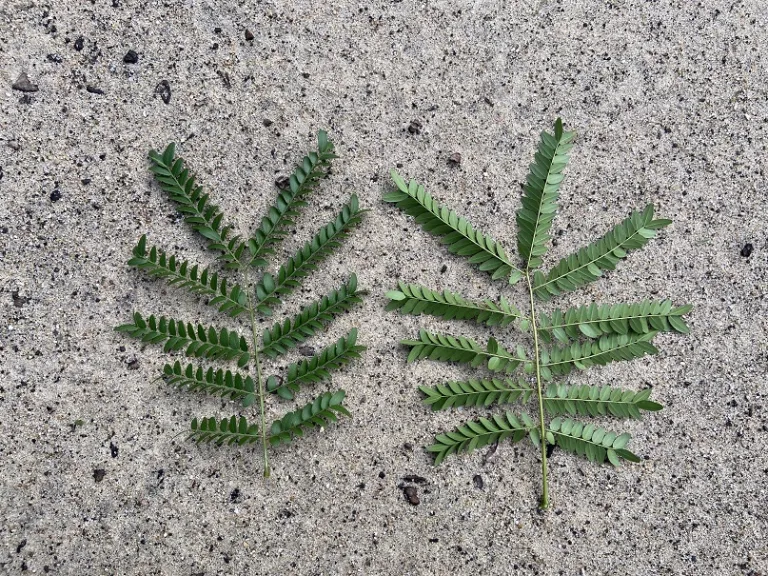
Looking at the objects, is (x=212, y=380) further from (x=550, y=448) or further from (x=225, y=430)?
(x=550, y=448)

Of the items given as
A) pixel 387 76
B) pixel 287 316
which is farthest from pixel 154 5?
pixel 287 316

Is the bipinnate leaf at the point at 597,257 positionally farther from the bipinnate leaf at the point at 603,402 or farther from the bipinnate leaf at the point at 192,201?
the bipinnate leaf at the point at 192,201

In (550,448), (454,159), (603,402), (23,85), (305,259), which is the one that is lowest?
(550,448)

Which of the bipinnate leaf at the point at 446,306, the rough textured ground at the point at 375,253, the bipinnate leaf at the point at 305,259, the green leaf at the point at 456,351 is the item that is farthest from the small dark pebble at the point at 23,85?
the green leaf at the point at 456,351

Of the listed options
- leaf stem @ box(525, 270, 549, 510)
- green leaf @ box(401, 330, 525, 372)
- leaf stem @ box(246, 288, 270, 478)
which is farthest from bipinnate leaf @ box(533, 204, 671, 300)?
leaf stem @ box(246, 288, 270, 478)

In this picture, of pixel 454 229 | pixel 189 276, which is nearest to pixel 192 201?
pixel 189 276

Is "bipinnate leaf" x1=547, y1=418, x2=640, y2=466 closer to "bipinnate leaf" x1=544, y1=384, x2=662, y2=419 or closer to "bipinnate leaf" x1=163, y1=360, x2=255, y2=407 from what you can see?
"bipinnate leaf" x1=544, y1=384, x2=662, y2=419
